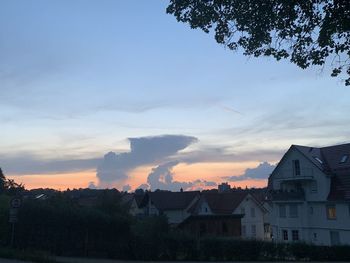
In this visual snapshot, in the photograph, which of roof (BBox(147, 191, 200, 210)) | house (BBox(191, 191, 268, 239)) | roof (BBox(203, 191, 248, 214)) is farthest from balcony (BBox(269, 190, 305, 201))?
roof (BBox(147, 191, 200, 210))

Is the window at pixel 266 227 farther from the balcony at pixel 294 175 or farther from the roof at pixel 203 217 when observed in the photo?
the balcony at pixel 294 175

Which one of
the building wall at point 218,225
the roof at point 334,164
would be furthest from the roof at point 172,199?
the roof at point 334,164

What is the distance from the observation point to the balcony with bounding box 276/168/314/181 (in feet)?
170

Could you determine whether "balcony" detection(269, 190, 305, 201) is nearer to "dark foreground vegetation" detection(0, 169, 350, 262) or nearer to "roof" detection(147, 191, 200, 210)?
"roof" detection(147, 191, 200, 210)

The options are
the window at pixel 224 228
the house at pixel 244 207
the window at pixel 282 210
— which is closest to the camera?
the window at pixel 282 210

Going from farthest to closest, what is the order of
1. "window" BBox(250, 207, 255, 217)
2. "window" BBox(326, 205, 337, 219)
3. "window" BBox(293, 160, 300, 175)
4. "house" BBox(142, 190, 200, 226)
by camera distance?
"window" BBox(250, 207, 255, 217), "house" BBox(142, 190, 200, 226), "window" BBox(293, 160, 300, 175), "window" BBox(326, 205, 337, 219)

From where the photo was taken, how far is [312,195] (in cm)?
5156

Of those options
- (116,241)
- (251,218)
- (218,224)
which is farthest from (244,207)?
(116,241)

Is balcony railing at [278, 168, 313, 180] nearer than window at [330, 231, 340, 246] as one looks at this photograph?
No

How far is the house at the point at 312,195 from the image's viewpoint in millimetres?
47812

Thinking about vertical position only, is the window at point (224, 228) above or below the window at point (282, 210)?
below

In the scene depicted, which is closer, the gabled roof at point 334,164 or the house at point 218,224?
the gabled roof at point 334,164

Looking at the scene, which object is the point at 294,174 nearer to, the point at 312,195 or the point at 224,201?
the point at 312,195

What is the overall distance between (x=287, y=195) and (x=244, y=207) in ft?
73.1
